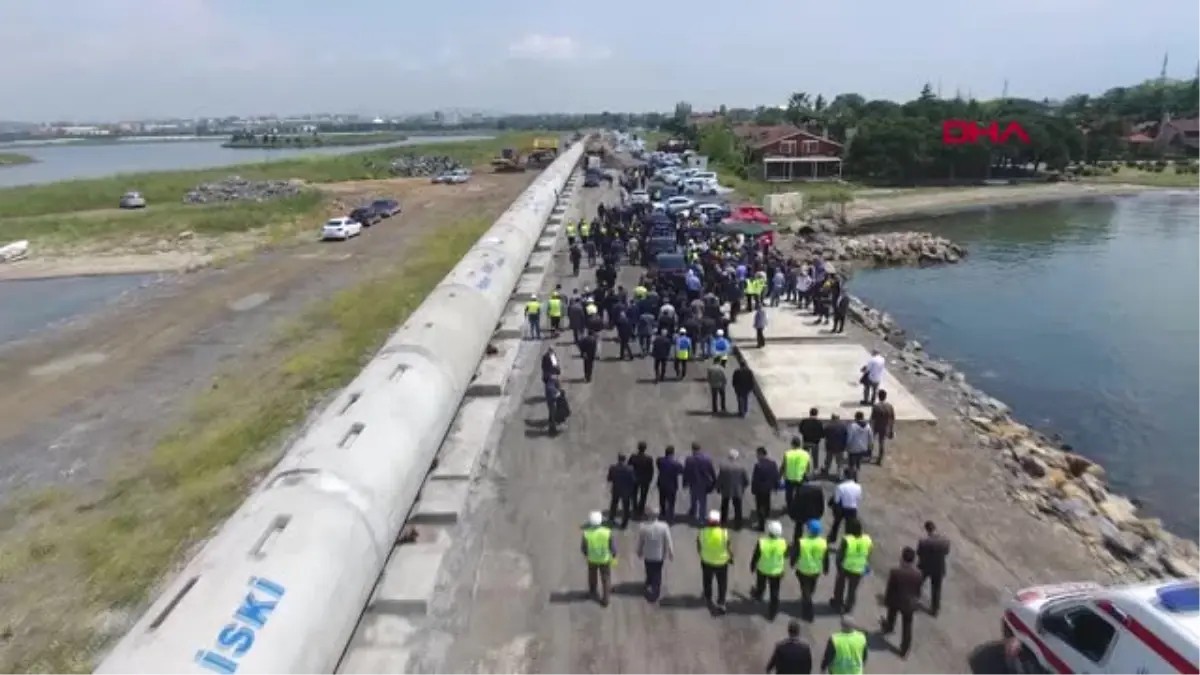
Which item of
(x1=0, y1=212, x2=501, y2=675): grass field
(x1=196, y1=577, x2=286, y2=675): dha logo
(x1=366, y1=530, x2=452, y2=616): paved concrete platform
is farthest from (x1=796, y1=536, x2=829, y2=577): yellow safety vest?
(x1=0, y1=212, x2=501, y2=675): grass field

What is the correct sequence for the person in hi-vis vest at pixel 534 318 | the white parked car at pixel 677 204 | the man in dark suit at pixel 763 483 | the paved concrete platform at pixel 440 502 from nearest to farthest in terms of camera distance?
the man in dark suit at pixel 763 483, the paved concrete platform at pixel 440 502, the person in hi-vis vest at pixel 534 318, the white parked car at pixel 677 204

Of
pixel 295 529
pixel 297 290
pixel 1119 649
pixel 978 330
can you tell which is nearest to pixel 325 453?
pixel 295 529

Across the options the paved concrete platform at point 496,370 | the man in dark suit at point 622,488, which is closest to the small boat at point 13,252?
the paved concrete platform at point 496,370

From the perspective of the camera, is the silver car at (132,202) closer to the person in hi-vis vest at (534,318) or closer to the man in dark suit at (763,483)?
the person in hi-vis vest at (534,318)

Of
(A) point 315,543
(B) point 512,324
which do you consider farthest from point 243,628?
(B) point 512,324

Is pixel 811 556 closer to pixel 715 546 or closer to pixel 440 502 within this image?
pixel 715 546

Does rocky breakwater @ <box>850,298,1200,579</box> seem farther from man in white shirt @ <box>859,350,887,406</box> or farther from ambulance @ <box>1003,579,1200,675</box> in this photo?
ambulance @ <box>1003,579,1200,675</box>

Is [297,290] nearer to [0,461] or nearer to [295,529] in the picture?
[0,461]
